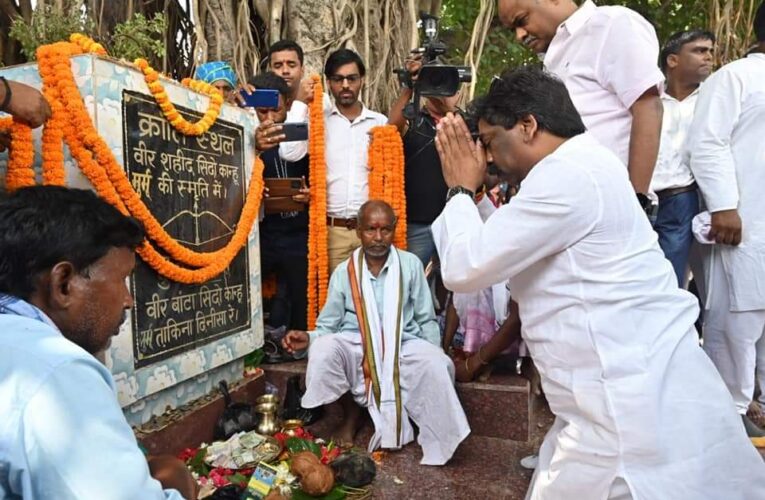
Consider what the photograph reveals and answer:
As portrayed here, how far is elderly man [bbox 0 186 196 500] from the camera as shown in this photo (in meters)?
0.96

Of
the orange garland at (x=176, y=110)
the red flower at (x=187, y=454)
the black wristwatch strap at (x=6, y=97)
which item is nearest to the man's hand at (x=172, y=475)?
the black wristwatch strap at (x=6, y=97)

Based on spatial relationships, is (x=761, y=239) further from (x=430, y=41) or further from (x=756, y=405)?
(x=430, y=41)

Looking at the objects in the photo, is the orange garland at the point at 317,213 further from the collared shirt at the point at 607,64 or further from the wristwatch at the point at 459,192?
the wristwatch at the point at 459,192

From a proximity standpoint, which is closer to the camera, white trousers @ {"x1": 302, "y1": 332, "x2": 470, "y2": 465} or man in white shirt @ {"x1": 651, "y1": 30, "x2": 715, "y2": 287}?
white trousers @ {"x1": 302, "y1": 332, "x2": 470, "y2": 465}

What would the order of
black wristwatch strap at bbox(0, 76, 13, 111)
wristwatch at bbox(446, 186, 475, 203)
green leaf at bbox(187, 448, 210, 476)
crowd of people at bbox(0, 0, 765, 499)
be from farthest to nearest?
green leaf at bbox(187, 448, 210, 476)
black wristwatch strap at bbox(0, 76, 13, 111)
wristwatch at bbox(446, 186, 475, 203)
crowd of people at bbox(0, 0, 765, 499)

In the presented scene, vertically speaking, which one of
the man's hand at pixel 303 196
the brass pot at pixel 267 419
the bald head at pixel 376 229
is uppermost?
the man's hand at pixel 303 196

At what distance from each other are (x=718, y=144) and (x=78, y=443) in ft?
10.5

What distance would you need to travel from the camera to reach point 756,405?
11.4 ft

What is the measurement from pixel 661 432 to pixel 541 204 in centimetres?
68

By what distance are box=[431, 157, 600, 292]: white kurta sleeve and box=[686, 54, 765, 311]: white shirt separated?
184 centimetres

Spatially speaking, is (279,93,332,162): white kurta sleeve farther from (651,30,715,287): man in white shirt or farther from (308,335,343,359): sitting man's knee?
(651,30,715,287): man in white shirt

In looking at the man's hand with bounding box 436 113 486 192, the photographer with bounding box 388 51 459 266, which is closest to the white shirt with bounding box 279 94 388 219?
the photographer with bounding box 388 51 459 266

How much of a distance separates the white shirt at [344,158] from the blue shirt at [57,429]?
10.1ft

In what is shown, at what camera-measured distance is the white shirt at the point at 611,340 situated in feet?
5.34
